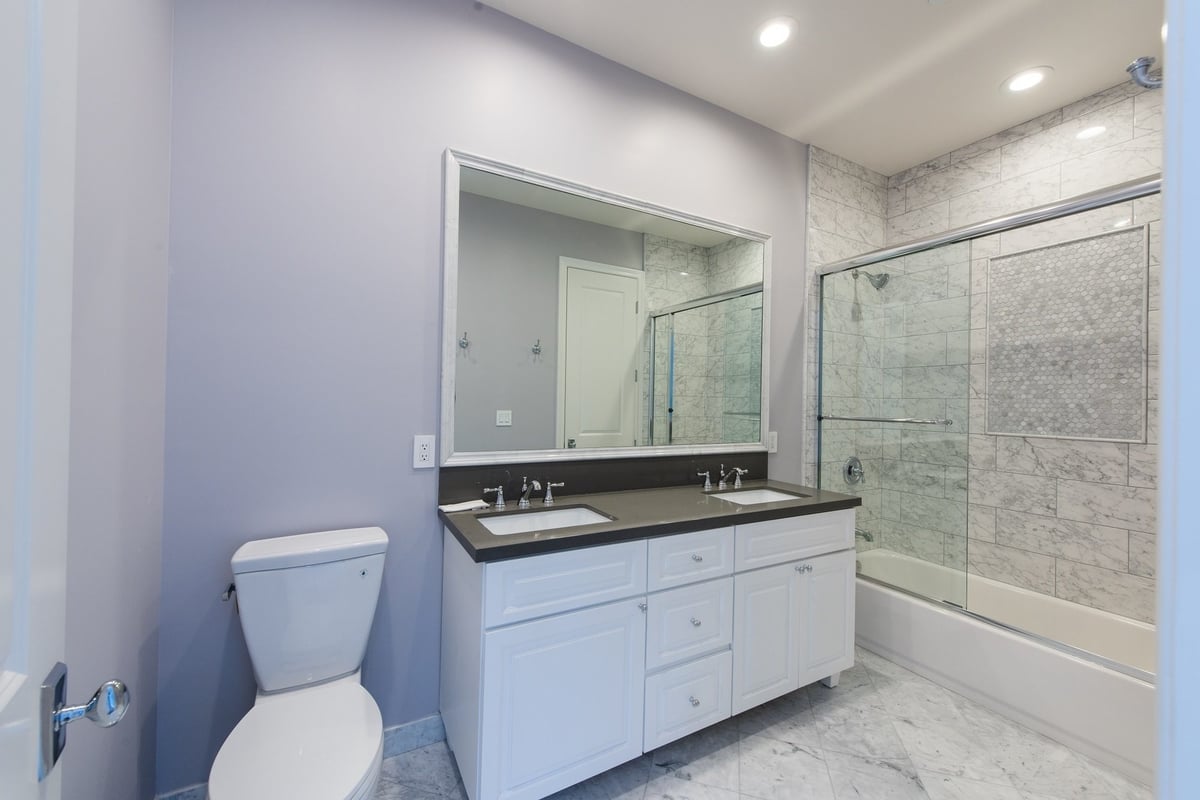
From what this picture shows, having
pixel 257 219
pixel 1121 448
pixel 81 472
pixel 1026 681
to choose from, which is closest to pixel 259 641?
pixel 81 472

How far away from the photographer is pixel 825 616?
2029 mm

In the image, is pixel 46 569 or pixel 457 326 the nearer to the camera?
pixel 46 569

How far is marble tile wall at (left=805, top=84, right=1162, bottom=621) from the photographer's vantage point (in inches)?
86.1

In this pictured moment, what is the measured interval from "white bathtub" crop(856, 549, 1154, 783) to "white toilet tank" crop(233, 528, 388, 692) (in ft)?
7.76

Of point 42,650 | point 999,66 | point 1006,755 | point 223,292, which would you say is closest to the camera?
point 42,650

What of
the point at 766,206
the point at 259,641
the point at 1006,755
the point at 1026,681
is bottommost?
the point at 1006,755

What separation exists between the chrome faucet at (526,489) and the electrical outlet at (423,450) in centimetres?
36

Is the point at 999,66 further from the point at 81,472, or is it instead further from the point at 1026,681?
the point at 81,472

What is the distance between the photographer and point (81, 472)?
3.18 feet

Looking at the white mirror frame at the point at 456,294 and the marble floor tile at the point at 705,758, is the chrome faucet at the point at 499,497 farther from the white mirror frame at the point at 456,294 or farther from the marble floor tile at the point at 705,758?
the marble floor tile at the point at 705,758

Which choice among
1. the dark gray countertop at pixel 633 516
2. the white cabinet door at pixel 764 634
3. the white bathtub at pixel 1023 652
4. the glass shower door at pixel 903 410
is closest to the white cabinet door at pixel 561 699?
the dark gray countertop at pixel 633 516

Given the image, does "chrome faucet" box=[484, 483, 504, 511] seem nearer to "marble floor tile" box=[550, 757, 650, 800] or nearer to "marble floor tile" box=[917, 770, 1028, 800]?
"marble floor tile" box=[550, 757, 650, 800]

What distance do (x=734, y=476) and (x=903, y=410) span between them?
104cm

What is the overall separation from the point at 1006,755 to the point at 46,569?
2664mm
